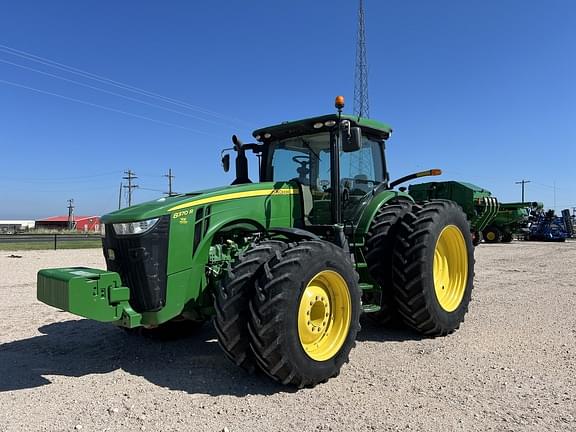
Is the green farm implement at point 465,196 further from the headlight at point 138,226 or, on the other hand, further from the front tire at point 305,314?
the headlight at point 138,226

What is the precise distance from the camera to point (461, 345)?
215 inches

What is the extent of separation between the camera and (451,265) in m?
6.52

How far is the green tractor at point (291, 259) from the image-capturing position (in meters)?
3.99

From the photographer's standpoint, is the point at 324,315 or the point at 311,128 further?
the point at 311,128

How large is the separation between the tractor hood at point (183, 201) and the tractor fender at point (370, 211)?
109 centimetres

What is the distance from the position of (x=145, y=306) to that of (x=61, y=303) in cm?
67

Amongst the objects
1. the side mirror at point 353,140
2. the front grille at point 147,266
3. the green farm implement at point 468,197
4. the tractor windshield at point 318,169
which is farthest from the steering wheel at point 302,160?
the green farm implement at point 468,197

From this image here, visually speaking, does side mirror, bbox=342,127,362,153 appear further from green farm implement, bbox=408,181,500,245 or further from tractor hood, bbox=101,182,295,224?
green farm implement, bbox=408,181,500,245

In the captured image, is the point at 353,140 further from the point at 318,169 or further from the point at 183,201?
the point at 183,201

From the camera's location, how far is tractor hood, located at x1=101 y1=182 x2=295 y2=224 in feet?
14.3

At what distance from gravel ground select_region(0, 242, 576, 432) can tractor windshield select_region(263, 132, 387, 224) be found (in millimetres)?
1635

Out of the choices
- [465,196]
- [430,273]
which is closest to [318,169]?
[430,273]

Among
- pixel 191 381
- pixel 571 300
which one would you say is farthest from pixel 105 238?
pixel 571 300

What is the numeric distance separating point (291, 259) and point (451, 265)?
10.6 ft
